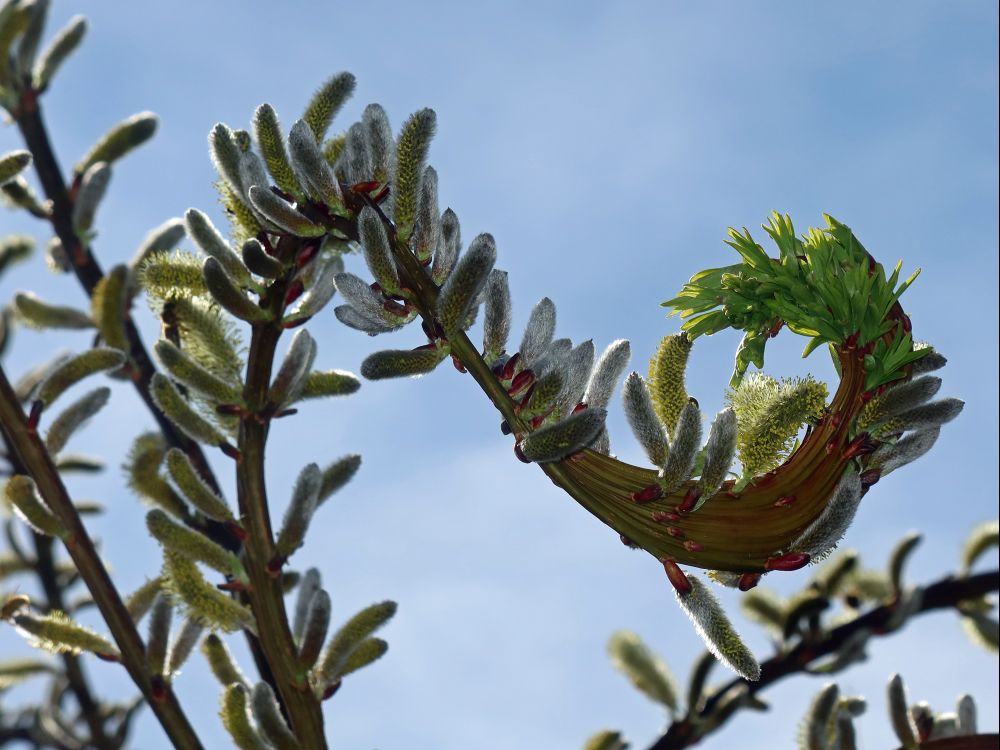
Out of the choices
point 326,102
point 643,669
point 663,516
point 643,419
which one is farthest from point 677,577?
point 643,669

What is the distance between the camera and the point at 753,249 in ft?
4.09

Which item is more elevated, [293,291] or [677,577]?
[293,291]

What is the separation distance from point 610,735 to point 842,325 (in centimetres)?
112

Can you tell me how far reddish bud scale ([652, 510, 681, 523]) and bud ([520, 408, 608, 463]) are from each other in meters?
0.11

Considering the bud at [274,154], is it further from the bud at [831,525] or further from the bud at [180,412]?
the bud at [831,525]

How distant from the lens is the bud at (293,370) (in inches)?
59.9

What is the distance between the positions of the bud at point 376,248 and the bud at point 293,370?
324mm

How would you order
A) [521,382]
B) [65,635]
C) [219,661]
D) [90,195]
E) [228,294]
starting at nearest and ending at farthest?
[521,382] < [228,294] < [65,635] < [219,661] < [90,195]

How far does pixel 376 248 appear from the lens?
4.04ft

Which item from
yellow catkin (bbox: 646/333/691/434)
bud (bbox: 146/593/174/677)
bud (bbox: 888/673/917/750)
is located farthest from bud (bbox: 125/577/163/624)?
bud (bbox: 888/673/917/750)

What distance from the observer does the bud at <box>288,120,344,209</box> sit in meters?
1.29

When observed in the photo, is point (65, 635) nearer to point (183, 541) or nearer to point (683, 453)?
point (183, 541)

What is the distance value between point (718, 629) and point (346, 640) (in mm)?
571

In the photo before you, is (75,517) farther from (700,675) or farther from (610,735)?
(700,675)
